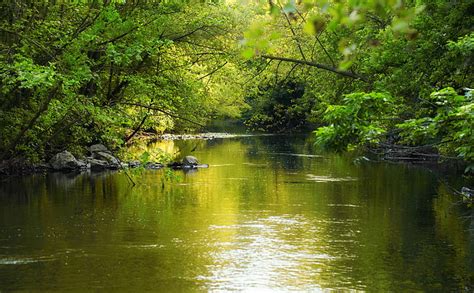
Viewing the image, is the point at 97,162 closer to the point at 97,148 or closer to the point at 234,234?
the point at 97,148

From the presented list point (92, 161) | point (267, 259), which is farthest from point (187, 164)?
point (267, 259)

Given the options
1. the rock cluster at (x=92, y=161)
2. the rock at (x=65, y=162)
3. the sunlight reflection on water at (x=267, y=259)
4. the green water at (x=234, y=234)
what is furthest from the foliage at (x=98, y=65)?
the sunlight reflection on water at (x=267, y=259)

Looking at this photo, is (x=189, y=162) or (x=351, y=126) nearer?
(x=351, y=126)

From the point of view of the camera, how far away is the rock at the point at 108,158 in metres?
30.3

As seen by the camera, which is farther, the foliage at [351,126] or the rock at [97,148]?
the rock at [97,148]

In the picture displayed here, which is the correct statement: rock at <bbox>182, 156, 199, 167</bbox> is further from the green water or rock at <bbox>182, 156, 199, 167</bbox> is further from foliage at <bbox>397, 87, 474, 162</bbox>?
foliage at <bbox>397, 87, 474, 162</bbox>

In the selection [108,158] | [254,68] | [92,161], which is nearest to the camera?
[254,68]

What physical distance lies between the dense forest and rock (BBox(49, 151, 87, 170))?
371 mm

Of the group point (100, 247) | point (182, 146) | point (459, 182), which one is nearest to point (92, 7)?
point (100, 247)

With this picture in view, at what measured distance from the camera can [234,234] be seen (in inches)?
631

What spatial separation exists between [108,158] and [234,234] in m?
Result: 16.0

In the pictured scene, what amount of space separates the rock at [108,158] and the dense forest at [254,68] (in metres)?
0.61

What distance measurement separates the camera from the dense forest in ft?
24.5

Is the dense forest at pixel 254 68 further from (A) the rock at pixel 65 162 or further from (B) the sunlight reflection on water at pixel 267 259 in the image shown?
(B) the sunlight reflection on water at pixel 267 259
